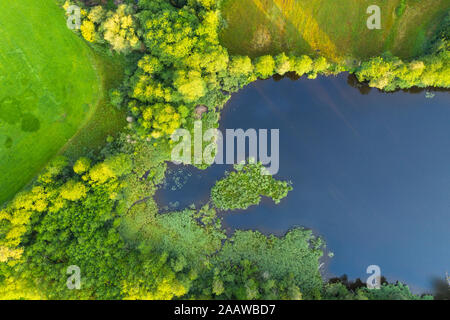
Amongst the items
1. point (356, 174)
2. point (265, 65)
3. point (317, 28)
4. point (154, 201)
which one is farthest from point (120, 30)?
point (356, 174)

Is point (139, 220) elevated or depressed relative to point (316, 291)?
elevated

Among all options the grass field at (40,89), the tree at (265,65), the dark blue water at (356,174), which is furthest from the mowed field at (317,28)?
the grass field at (40,89)

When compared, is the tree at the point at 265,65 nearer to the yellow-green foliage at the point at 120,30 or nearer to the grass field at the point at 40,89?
the yellow-green foliage at the point at 120,30

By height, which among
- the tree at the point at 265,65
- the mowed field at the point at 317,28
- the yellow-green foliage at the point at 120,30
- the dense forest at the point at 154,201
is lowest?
the dense forest at the point at 154,201

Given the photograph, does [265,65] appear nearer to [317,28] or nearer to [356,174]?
[317,28]

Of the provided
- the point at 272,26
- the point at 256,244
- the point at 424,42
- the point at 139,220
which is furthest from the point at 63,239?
the point at 424,42

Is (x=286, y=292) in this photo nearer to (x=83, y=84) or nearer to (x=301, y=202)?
(x=301, y=202)
